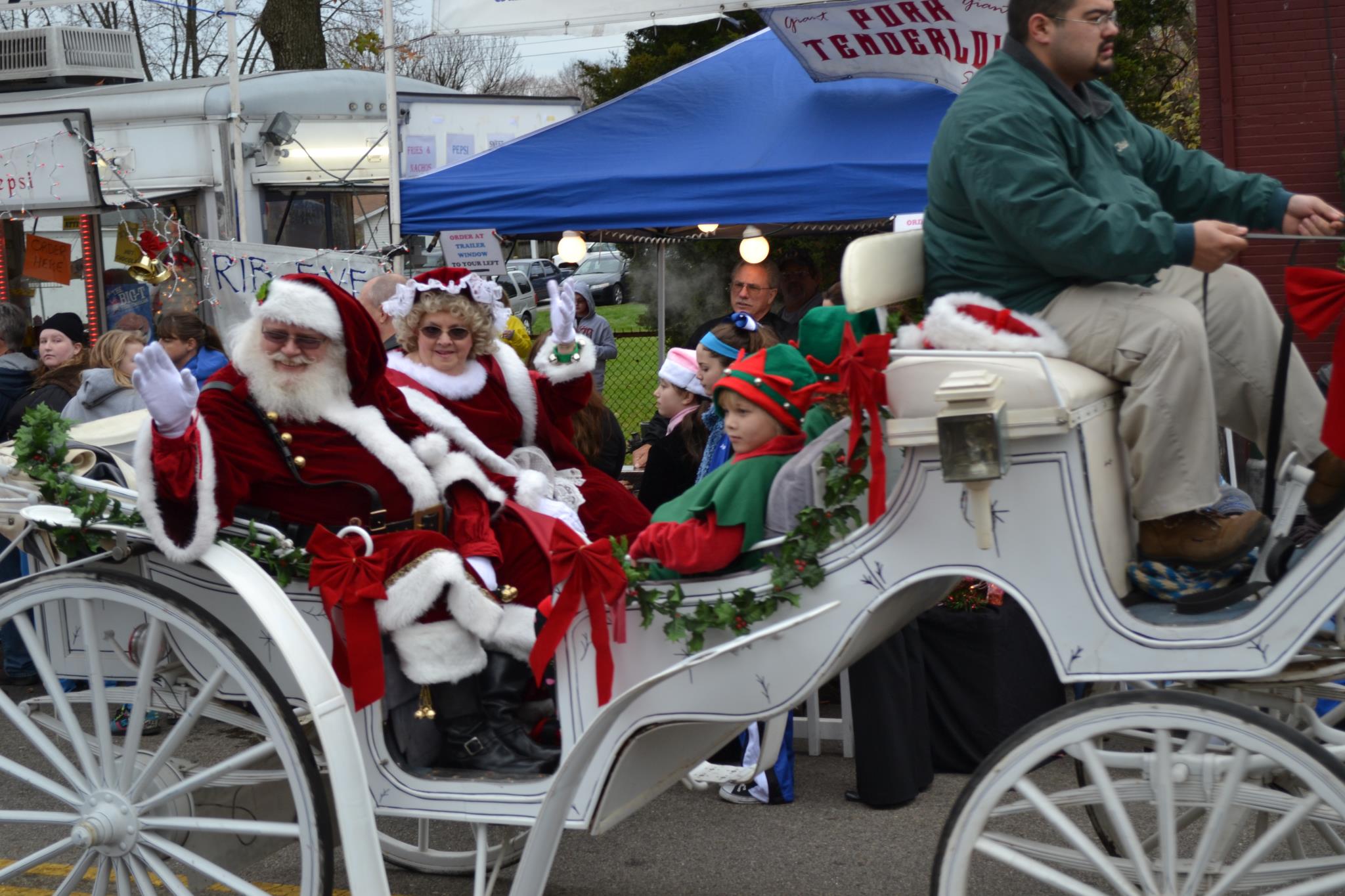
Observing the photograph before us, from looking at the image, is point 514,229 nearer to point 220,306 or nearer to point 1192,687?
point 220,306

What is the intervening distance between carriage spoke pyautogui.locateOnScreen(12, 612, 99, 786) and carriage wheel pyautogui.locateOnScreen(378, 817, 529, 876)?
0.83m

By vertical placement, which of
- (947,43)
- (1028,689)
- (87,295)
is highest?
(947,43)

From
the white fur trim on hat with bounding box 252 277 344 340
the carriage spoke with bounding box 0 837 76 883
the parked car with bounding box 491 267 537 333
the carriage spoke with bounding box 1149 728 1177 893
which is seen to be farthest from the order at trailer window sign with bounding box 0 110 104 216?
the parked car with bounding box 491 267 537 333

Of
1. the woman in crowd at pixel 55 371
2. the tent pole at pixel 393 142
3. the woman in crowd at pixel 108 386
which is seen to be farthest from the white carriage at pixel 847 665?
the tent pole at pixel 393 142

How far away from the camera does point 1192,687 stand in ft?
10.2

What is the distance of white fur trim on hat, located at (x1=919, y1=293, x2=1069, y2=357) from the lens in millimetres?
2793

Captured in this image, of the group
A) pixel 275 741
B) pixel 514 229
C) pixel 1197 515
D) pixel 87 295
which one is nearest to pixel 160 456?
pixel 275 741

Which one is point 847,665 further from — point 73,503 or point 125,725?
point 125,725

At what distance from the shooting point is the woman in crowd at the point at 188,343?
653cm

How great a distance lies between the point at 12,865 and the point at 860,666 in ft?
9.12

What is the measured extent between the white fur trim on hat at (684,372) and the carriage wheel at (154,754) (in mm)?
2339

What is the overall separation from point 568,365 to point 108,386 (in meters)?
2.90

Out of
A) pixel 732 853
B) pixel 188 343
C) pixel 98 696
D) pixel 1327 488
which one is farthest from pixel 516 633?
pixel 188 343

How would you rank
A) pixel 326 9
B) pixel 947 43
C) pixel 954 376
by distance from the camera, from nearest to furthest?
pixel 954 376
pixel 947 43
pixel 326 9
